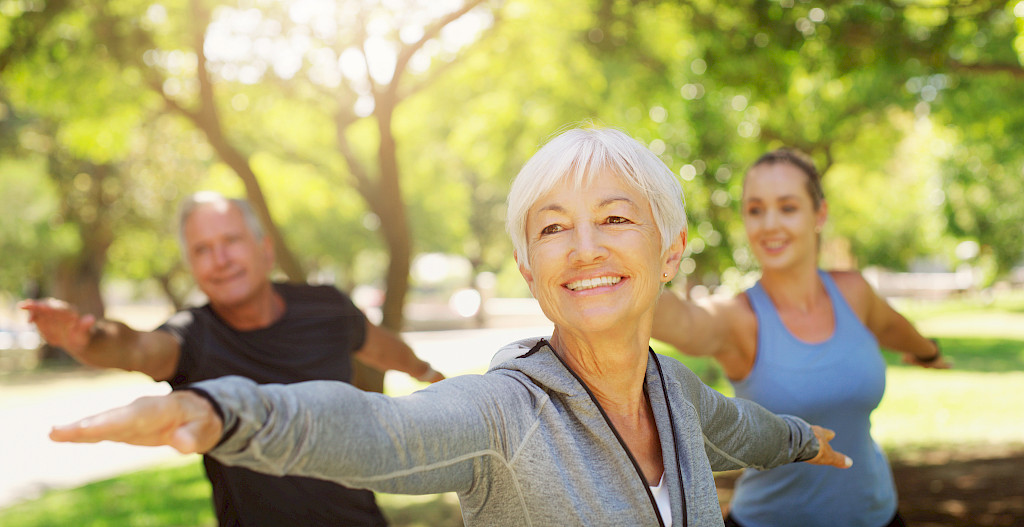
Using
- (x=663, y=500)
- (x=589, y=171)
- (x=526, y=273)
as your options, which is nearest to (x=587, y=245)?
(x=589, y=171)

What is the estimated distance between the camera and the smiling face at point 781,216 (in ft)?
10.4

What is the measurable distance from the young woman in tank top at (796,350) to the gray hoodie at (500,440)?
2.80 ft

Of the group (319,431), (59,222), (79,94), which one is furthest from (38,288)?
(319,431)

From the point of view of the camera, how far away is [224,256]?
11.1ft

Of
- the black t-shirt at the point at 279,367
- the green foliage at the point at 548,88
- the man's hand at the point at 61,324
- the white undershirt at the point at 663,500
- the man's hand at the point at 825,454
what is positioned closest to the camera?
the white undershirt at the point at 663,500

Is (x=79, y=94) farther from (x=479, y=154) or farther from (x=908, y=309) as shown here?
(x=908, y=309)

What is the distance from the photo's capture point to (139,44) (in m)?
6.93

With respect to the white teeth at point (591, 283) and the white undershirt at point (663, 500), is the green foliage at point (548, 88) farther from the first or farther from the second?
the white undershirt at point (663, 500)

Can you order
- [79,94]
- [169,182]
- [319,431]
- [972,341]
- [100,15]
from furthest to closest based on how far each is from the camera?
[169,182] → [972,341] → [79,94] → [100,15] → [319,431]

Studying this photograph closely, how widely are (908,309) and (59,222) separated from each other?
33.8m

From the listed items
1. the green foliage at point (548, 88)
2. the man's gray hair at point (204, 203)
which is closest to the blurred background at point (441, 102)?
the green foliage at point (548, 88)

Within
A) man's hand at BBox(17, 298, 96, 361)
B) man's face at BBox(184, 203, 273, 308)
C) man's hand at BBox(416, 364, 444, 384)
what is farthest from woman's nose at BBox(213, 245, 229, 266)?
man's hand at BBox(416, 364, 444, 384)

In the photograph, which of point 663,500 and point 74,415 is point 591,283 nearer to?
point 663,500

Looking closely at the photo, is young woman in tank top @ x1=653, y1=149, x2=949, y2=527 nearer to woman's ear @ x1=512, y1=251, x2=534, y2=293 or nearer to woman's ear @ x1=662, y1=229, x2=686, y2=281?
woman's ear @ x1=662, y1=229, x2=686, y2=281
